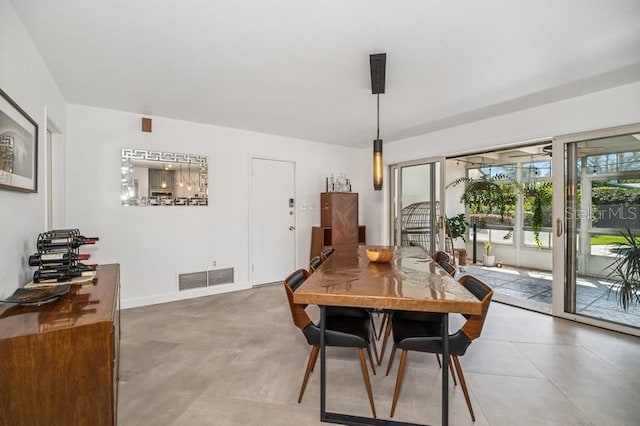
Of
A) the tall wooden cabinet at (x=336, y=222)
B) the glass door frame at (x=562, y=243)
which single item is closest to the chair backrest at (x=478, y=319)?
the glass door frame at (x=562, y=243)

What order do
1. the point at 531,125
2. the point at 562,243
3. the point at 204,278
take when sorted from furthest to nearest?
the point at 204,278 → the point at 531,125 → the point at 562,243

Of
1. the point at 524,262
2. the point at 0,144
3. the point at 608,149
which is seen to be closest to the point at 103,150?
the point at 0,144

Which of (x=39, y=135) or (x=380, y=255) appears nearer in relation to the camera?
(x=39, y=135)

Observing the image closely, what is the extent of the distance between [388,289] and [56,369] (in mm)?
1558

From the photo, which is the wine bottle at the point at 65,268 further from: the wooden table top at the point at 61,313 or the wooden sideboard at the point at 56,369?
the wooden sideboard at the point at 56,369

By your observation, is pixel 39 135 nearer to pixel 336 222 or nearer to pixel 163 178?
pixel 163 178

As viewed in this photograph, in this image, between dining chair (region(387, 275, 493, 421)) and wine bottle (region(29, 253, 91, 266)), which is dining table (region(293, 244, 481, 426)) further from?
wine bottle (region(29, 253, 91, 266))

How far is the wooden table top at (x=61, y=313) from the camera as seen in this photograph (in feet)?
4.02

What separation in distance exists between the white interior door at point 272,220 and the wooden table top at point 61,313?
2.97 metres

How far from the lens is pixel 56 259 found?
75.9 inches

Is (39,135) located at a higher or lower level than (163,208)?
higher

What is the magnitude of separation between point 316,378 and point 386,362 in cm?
62

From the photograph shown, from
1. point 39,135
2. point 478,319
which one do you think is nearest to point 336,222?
point 478,319

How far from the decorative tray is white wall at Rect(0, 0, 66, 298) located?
65mm
